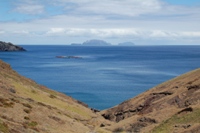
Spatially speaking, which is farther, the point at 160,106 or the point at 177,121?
the point at 160,106

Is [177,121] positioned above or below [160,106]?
below

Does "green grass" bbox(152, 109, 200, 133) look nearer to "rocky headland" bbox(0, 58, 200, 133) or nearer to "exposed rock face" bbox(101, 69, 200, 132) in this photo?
"rocky headland" bbox(0, 58, 200, 133)

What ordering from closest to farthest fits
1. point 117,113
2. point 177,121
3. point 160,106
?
1. point 177,121
2. point 160,106
3. point 117,113

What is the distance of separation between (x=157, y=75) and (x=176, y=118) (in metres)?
125

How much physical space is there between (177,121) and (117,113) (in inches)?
860

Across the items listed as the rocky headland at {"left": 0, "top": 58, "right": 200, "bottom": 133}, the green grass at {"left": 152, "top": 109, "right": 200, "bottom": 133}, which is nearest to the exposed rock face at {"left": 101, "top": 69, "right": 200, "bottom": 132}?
the rocky headland at {"left": 0, "top": 58, "right": 200, "bottom": 133}

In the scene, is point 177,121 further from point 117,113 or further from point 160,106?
point 117,113

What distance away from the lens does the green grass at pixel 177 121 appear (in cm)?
4260

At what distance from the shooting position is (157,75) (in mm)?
169000

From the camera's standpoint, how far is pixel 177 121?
4453 cm

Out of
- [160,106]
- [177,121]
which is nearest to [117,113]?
[160,106]

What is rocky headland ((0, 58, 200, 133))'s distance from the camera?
3706 centimetres

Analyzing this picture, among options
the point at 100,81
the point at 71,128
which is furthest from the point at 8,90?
the point at 100,81


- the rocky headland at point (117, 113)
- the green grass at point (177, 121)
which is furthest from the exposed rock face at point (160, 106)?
the green grass at point (177, 121)
